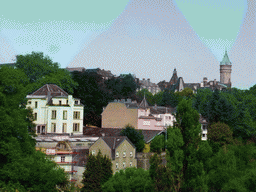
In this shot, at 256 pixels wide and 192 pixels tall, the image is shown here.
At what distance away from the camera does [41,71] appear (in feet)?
224

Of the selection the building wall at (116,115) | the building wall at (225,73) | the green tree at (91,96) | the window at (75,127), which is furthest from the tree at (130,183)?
the building wall at (225,73)

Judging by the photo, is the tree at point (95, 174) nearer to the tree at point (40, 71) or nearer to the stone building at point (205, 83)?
the tree at point (40, 71)

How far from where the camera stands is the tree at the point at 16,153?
25641mm

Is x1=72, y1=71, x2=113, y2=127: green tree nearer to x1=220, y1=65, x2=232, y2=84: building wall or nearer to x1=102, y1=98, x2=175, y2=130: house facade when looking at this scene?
x1=102, y1=98, x2=175, y2=130: house facade

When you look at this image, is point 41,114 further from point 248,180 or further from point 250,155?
point 248,180

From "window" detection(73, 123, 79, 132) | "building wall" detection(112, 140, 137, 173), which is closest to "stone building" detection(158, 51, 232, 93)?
"window" detection(73, 123, 79, 132)

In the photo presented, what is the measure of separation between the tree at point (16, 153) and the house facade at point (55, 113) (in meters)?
24.0

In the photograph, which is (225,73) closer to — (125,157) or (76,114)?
(76,114)

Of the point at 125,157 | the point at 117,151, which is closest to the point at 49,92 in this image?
the point at 117,151

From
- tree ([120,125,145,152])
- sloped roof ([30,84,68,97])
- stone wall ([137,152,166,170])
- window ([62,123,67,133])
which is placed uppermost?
sloped roof ([30,84,68,97])

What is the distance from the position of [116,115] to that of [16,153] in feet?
139

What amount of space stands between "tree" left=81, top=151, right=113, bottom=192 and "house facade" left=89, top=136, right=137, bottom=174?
552 centimetres

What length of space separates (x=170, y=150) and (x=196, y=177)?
2.31m

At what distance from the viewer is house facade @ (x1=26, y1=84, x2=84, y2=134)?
175ft
